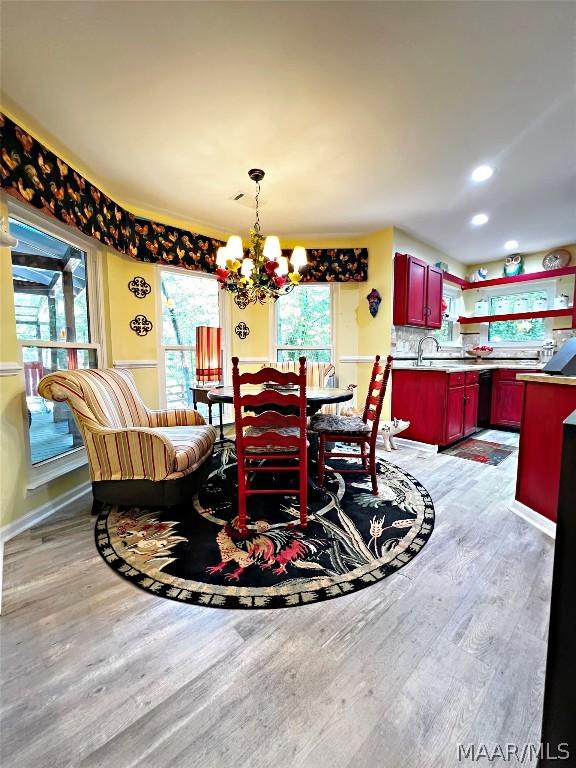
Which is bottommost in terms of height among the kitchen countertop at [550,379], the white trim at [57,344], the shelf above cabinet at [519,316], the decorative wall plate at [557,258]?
the kitchen countertop at [550,379]

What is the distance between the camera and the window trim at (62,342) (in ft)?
6.74

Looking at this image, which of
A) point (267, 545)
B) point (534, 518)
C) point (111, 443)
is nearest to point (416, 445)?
point (534, 518)

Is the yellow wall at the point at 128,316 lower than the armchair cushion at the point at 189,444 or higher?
higher

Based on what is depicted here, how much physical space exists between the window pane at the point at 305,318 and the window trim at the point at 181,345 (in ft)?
2.26

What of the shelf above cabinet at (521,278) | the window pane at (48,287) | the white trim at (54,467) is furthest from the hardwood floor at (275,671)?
the shelf above cabinet at (521,278)

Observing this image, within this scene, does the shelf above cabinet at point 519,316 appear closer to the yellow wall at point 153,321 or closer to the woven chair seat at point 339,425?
the yellow wall at point 153,321

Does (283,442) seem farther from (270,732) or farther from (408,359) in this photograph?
(408,359)

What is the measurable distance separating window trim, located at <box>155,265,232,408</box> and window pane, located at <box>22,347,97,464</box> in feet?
2.77

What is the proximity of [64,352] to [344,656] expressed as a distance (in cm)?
284

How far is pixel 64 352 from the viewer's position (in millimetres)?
2553

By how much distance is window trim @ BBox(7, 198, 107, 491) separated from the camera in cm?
205

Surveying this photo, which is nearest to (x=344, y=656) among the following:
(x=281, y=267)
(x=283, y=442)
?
(x=283, y=442)

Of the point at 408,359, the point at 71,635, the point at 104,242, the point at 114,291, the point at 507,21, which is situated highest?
the point at 507,21

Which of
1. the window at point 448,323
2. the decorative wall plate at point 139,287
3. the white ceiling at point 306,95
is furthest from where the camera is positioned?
the window at point 448,323
